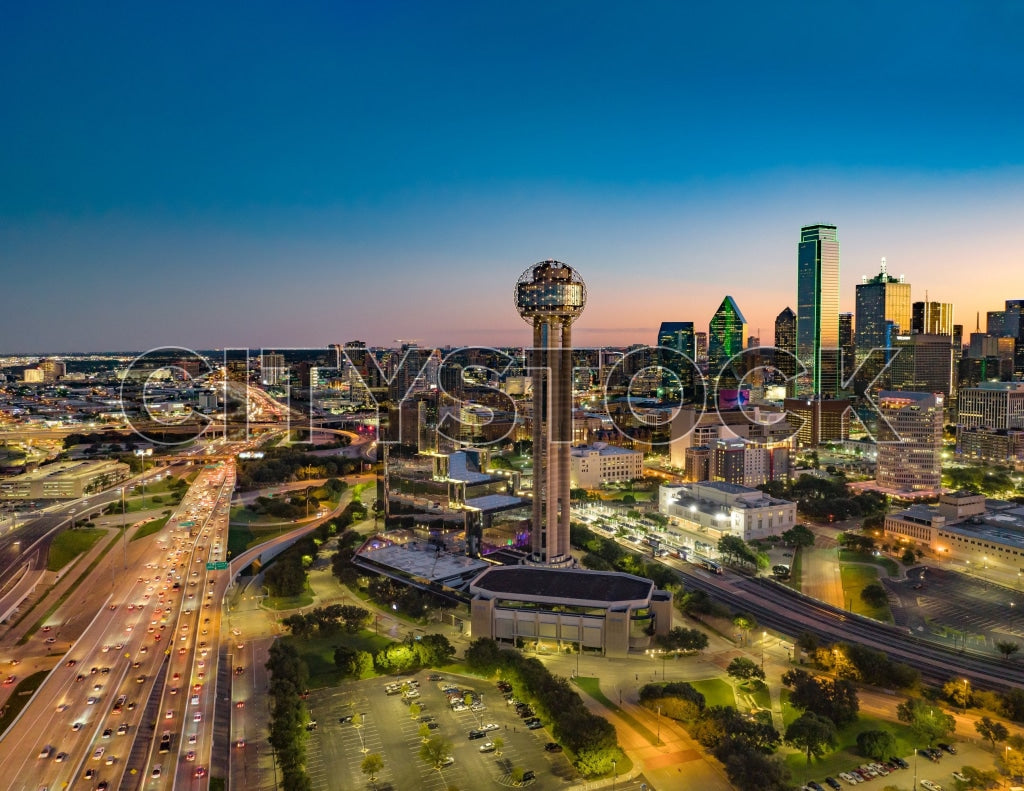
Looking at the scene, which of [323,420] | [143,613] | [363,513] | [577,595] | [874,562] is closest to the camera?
[577,595]

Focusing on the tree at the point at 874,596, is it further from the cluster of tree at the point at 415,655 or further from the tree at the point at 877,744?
the cluster of tree at the point at 415,655

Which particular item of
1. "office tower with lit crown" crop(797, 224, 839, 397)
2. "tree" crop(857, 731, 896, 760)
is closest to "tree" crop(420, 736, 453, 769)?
"tree" crop(857, 731, 896, 760)

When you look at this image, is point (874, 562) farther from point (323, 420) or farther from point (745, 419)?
point (323, 420)

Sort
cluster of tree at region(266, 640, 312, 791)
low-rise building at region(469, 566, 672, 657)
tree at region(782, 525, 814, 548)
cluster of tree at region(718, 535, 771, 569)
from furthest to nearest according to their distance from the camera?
tree at region(782, 525, 814, 548) < cluster of tree at region(718, 535, 771, 569) < low-rise building at region(469, 566, 672, 657) < cluster of tree at region(266, 640, 312, 791)

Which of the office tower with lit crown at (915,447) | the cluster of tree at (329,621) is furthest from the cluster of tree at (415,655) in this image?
the office tower with lit crown at (915,447)

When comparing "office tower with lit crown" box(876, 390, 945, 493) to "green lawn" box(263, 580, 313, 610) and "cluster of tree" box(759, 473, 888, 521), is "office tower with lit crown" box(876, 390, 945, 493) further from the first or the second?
"green lawn" box(263, 580, 313, 610)

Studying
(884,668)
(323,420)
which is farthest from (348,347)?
(884,668)
